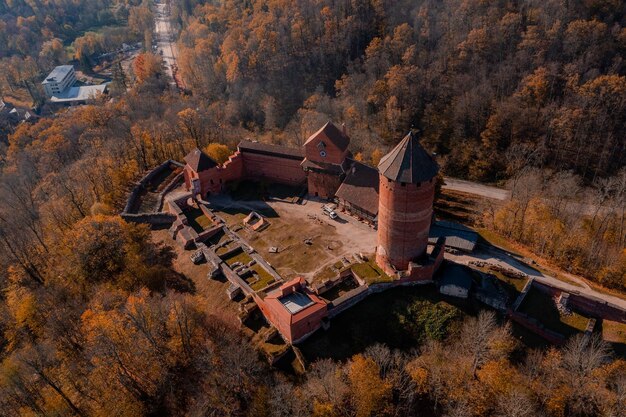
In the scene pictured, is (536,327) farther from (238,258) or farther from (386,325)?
(238,258)

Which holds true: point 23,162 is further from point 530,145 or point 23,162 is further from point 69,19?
point 69,19

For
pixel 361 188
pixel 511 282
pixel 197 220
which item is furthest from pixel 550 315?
pixel 197 220

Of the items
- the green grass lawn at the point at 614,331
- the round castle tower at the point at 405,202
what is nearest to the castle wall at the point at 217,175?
the round castle tower at the point at 405,202

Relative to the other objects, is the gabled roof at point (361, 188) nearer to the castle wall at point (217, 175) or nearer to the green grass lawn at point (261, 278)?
the green grass lawn at point (261, 278)

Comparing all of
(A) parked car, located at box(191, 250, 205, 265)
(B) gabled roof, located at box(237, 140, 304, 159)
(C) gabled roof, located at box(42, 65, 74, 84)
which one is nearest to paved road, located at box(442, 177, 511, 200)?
(B) gabled roof, located at box(237, 140, 304, 159)

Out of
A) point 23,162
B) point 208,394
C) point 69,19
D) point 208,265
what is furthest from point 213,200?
point 69,19
